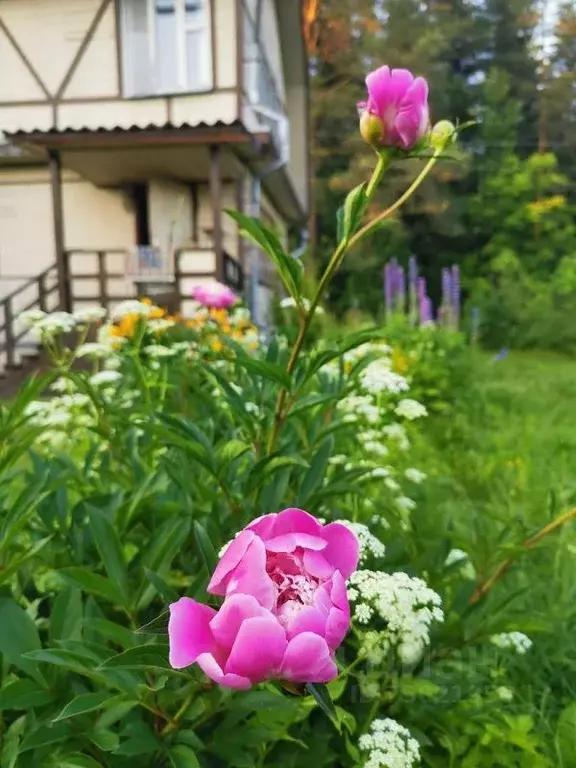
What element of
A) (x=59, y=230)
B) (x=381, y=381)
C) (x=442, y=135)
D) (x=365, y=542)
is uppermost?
(x=59, y=230)

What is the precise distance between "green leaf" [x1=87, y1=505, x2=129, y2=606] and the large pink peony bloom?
1.66ft

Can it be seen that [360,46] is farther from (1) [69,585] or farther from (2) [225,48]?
(1) [69,585]

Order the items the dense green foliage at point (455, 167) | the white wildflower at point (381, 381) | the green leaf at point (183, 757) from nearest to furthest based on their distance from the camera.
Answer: the green leaf at point (183, 757), the white wildflower at point (381, 381), the dense green foliage at point (455, 167)

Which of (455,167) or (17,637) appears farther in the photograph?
(455,167)

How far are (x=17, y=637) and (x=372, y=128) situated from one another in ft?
2.80

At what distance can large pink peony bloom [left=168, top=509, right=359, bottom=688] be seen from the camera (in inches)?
24.2

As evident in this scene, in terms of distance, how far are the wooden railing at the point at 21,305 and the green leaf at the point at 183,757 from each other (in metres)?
7.18

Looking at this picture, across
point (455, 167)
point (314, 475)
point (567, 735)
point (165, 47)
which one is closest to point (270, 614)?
point (314, 475)

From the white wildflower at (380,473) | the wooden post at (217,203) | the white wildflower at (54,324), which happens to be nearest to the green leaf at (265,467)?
the white wildflower at (380,473)

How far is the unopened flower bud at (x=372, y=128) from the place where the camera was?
98 centimetres

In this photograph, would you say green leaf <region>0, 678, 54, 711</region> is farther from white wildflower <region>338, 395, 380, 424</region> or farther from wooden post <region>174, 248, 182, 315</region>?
wooden post <region>174, 248, 182, 315</region>

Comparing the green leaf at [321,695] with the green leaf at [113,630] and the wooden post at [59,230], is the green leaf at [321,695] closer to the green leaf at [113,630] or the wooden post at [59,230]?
the green leaf at [113,630]

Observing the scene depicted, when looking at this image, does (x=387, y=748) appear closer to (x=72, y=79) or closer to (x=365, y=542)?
(x=365, y=542)

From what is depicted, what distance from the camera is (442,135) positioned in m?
1.00
